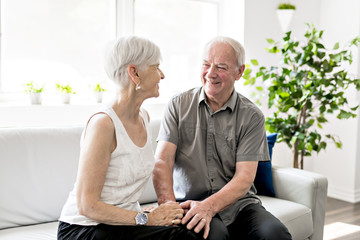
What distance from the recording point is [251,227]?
1971mm

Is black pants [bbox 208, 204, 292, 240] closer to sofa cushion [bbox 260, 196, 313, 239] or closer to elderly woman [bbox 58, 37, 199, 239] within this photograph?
elderly woman [bbox 58, 37, 199, 239]

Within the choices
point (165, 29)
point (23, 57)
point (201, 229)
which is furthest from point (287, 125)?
point (23, 57)

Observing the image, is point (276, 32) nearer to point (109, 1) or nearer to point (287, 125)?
point (287, 125)

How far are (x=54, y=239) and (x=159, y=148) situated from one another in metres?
0.63

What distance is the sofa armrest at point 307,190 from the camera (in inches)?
100

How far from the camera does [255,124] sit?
2135mm

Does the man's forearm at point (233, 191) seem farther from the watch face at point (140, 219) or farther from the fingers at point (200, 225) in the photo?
the watch face at point (140, 219)

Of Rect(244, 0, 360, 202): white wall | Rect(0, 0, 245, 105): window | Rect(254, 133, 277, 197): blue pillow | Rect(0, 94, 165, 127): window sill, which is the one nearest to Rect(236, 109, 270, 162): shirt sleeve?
Rect(254, 133, 277, 197): blue pillow

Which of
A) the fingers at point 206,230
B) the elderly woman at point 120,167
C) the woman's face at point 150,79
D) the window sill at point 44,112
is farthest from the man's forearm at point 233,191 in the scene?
the window sill at point 44,112

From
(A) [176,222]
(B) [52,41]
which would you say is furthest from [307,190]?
(B) [52,41]

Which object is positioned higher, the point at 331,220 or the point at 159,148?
the point at 159,148

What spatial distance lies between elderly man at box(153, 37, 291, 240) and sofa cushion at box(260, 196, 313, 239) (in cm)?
30

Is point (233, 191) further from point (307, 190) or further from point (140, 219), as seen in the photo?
point (307, 190)

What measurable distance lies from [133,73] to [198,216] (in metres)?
0.66
